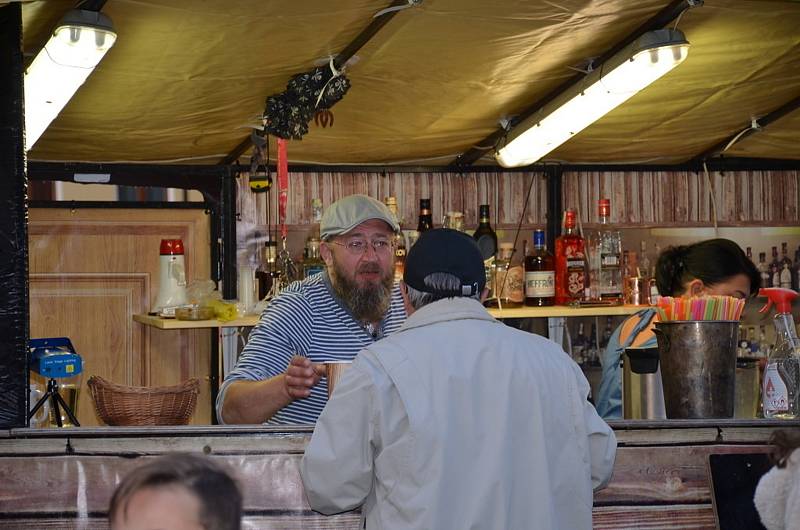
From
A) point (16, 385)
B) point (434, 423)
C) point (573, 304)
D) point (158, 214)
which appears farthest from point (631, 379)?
point (158, 214)

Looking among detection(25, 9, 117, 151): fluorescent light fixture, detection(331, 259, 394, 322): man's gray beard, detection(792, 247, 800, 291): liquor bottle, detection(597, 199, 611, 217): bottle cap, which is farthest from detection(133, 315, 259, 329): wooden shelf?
detection(792, 247, 800, 291): liquor bottle

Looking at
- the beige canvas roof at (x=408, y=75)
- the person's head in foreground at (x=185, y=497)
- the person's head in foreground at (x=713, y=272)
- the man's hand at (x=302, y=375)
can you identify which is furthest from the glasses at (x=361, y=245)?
the person's head in foreground at (x=185, y=497)

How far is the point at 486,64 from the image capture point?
13.6 feet

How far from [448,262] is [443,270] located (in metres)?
0.02

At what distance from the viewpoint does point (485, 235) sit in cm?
588

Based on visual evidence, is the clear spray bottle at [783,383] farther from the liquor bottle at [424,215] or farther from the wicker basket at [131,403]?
the liquor bottle at [424,215]

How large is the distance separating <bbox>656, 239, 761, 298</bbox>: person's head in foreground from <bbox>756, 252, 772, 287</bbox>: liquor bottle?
2423mm

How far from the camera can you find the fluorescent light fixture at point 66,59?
3176 mm

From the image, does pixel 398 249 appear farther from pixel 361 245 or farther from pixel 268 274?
→ pixel 361 245

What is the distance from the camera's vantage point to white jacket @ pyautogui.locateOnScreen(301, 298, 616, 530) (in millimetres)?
2215

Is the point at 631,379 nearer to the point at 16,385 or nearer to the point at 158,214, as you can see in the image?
the point at 16,385

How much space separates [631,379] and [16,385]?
5.73ft

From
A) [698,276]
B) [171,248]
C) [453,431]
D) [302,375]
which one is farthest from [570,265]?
[453,431]

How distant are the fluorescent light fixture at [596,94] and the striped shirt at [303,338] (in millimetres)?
1349
